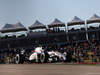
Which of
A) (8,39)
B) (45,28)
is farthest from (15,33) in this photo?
(45,28)

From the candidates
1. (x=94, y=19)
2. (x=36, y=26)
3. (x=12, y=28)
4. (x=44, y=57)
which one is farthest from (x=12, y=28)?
(x=44, y=57)

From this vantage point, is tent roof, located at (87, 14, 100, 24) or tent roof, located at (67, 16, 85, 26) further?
tent roof, located at (67, 16, 85, 26)

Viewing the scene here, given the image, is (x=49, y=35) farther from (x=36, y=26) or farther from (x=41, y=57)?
(x=41, y=57)

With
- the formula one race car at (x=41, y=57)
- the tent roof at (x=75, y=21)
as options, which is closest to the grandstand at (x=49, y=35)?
the tent roof at (x=75, y=21)

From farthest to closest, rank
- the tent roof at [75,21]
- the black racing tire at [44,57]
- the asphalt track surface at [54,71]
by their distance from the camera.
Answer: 1. the tent roof at [75,21]
2. the black racing tire at [44,57]
3. the asphalt track surface at [54,71]

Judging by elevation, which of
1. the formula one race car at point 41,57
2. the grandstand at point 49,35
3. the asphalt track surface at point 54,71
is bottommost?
the asphalt track surface at point 54,71

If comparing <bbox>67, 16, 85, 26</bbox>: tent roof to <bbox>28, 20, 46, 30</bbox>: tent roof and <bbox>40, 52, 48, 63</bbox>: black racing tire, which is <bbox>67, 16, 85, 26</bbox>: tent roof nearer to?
<bbox>28, 20, 46, 30</bbox>: tent roof

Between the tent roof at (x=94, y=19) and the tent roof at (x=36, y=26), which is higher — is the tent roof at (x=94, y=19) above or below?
above

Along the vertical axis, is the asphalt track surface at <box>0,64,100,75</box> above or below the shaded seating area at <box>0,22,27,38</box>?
below

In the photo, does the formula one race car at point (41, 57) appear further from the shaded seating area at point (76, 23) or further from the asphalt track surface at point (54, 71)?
the shaded seating area at point (76, 23)

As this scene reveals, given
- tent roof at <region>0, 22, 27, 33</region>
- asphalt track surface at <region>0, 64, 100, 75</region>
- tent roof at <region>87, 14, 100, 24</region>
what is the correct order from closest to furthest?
asphalt track surface at <region>0, 64, 100, 75</region> < tent roof at <region>87, 14, 100, 24</region> < tent roof at <region>0, 22, 27, 33</region>

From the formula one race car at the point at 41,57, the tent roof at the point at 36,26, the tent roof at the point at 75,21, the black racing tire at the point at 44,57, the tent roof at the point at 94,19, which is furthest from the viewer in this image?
the tent roof at the point at 36,26

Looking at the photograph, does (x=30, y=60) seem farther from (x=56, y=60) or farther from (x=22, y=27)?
(x=22, y=27)

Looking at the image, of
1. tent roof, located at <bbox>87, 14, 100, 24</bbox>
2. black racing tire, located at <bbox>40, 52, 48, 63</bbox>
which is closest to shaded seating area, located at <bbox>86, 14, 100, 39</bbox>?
tent roof, located at <bbox>87, 14, 100, 24</bbox>
